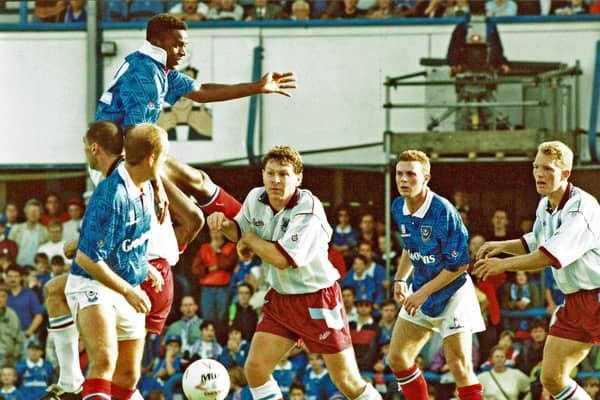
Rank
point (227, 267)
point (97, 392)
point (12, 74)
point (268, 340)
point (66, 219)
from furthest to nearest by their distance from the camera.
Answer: point (12, 74), point (66, 219), point (227, 267), point (268, 340), point (97, 392)

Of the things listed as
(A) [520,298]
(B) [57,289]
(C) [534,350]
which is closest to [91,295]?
(B) [57,289]

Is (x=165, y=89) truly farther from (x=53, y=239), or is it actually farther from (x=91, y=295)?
(x=53, y=239)

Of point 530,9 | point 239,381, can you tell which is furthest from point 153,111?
point 530,9

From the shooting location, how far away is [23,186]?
19.8m

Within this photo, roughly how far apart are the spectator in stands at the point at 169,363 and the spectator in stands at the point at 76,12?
605 cm

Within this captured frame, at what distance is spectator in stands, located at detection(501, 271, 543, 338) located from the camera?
15.8 metres

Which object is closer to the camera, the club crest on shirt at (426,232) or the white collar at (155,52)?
the white collar at (155,52)

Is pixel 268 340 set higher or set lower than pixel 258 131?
lower

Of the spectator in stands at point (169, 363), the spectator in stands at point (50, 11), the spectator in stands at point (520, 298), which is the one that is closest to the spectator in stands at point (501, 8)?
the spectator in stands at point (520, 298)

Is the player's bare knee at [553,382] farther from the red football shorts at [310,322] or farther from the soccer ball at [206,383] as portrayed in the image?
the soccer ball at [206,383]

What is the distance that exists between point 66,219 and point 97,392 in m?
9.99

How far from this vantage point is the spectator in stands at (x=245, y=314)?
16172 millimetres

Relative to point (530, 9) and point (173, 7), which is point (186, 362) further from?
point (530, 9)

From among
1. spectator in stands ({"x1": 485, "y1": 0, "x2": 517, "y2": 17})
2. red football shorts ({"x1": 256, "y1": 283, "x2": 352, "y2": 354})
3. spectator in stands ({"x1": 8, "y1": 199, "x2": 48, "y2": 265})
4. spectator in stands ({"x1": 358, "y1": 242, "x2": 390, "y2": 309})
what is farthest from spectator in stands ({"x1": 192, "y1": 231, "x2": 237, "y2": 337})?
red football shorts ({"x1": 256, "y1": 283, "x2": 352, "y2": 354})
